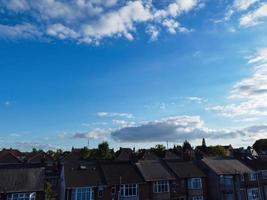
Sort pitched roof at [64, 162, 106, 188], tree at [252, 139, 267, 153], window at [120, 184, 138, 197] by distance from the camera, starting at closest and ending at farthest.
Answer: pitched roof at [64, 162, 106, 188] < window at [120, 184, 138, 197] < tree at [252, 139, 267, 153]

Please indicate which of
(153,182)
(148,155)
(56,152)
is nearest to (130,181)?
(153,182)

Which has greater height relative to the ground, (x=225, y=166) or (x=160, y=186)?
(x=225, y=166)

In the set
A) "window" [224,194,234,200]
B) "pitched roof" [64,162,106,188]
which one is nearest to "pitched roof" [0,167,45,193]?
"pitched roof" [64,162,106,188]

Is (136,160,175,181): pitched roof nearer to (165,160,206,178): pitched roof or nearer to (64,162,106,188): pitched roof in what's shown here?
(165,160,206,178): pitched roof

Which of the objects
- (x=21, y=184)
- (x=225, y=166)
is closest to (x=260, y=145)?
(x=225, y=166)

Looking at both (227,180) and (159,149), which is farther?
(159,149)

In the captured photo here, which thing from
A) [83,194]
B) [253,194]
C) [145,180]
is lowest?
[253,194]

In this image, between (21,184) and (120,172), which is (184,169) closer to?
(120,172)
